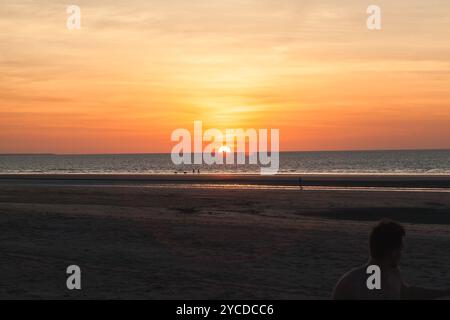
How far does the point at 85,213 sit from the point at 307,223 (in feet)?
34.5

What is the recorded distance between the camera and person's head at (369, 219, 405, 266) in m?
5.51

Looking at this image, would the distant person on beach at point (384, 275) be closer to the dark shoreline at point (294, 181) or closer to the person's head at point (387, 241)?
the person's head at point (387, 241)

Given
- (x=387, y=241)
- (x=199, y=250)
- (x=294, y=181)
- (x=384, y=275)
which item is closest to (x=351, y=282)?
(x=384, y=275)

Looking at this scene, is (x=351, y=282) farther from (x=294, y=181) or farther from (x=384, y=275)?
(x=294, y=181)

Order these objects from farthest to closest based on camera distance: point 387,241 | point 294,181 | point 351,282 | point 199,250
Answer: point 294,181, point 199,250, point 351,282, point 387,241

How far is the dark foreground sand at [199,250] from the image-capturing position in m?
12.6

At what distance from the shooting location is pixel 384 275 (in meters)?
5.80

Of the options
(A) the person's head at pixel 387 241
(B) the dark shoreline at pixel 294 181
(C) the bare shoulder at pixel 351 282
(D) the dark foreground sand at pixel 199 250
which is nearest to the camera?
(A) the person's head at pixel 387 241

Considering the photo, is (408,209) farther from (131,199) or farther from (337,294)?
(337,294)

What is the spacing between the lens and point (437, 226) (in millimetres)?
24844

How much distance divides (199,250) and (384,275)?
11.8 meters

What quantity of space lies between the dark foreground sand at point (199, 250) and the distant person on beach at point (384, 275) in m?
5.91

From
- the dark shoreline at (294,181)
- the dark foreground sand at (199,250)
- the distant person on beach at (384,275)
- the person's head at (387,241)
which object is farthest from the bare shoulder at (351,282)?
the dark shoreline at (294,181)
